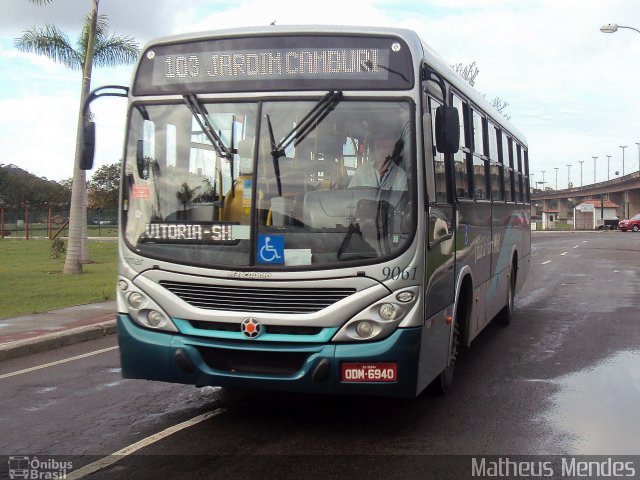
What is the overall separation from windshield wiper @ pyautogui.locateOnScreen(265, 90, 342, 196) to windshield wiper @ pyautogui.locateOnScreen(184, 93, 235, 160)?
0.36m

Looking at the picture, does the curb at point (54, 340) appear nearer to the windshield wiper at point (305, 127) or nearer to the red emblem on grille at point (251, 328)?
the red emblem on grille at point (251, 328)

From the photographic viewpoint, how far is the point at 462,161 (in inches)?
278

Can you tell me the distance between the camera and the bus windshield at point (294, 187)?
5230 mm

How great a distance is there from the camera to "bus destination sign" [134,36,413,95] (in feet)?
17.7

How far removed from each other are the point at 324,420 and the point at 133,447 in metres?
1.59

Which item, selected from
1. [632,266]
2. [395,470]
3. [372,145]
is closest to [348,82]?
[372,145]

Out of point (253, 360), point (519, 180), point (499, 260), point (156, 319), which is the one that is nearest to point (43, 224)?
point (519, 180)

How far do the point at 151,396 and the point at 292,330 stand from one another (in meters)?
2.27

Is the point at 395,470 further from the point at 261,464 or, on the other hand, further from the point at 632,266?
the point at 632,266

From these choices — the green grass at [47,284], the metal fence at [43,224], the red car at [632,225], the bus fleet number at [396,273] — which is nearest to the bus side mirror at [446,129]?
the bus fleet number at [396,273]

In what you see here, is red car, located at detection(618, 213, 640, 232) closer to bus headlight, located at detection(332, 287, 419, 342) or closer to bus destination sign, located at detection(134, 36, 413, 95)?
bus destination sign, located at detection(134, 36, 413, 95)

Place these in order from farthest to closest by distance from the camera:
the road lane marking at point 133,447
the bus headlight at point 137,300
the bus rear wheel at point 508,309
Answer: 1. the bus rear wheel at point 508,309
2. the bus headlight at point 137,300
3. the road lane marking at point 133,447

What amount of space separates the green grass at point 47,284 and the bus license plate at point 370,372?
830 centimetres

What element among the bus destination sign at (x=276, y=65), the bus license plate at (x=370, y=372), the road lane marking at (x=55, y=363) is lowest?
the road lane marking at (x=55, y=363)
